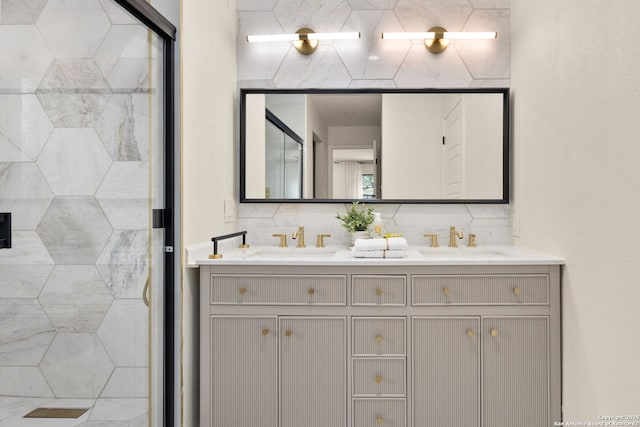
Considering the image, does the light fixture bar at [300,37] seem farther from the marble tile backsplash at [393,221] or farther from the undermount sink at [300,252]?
the undermount sink at [300,252]

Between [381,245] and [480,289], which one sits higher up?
[381,245]

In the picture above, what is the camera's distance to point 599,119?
1529mm

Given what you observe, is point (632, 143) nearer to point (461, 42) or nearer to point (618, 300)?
point (618, 300)

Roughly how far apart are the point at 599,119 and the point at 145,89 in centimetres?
164

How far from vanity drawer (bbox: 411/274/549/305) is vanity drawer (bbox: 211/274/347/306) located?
0.34m

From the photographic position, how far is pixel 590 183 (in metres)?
1.59

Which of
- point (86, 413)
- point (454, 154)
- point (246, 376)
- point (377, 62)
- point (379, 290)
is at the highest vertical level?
point (377, 62)

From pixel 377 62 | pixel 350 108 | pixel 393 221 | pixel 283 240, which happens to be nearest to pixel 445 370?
pixel 393 221

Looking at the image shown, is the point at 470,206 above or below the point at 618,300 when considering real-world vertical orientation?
above

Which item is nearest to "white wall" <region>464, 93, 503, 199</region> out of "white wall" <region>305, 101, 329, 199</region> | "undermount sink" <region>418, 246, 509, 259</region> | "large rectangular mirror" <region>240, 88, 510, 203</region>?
"large rectangular mirror" <region>240, 88, 510, 203</region>

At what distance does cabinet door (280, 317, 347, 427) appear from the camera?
1.84m

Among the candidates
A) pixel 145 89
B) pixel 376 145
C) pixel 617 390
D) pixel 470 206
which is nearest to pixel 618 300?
pixel 617 390

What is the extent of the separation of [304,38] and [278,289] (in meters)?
1.46

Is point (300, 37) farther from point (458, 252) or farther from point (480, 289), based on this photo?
point (480, 289)
